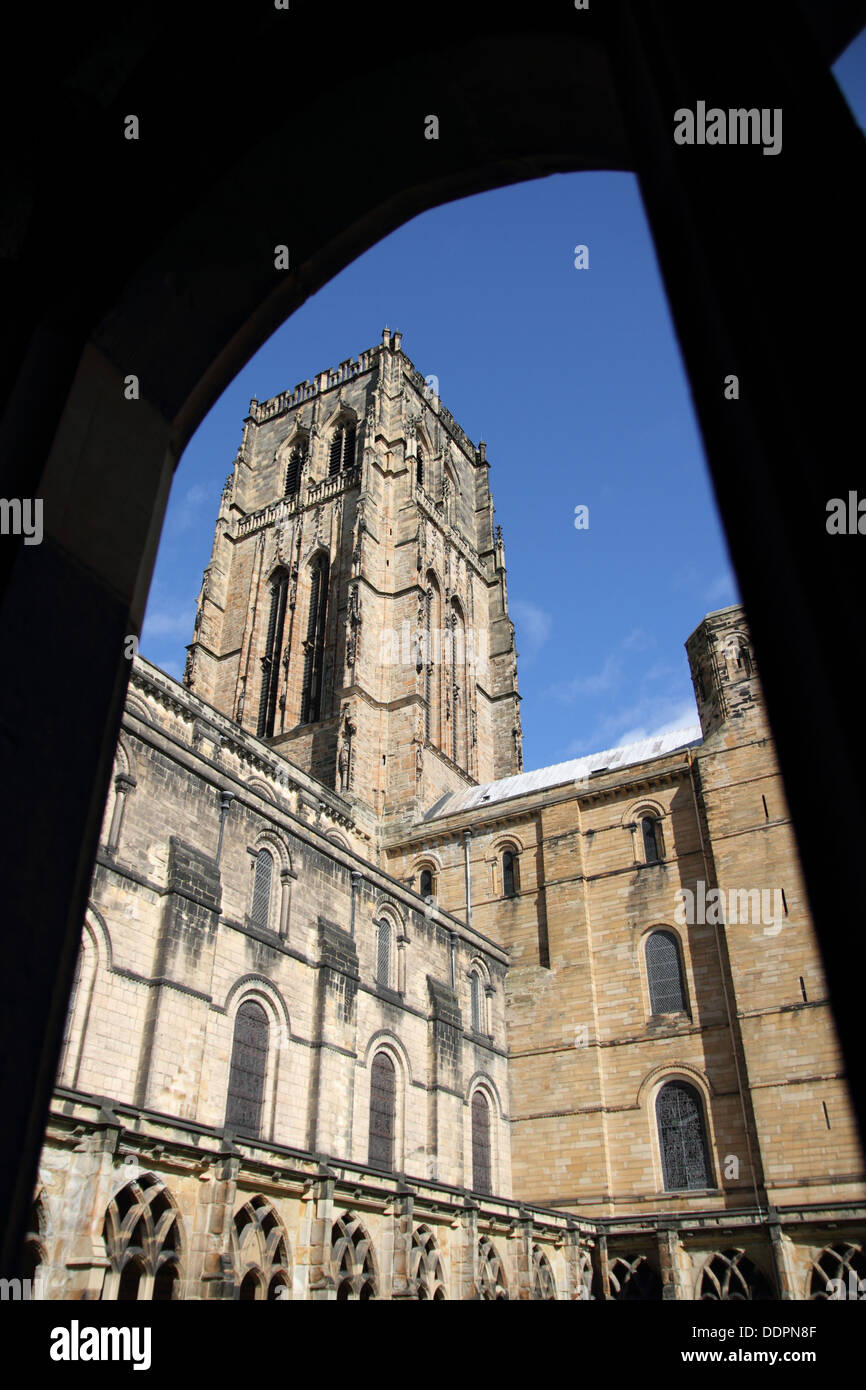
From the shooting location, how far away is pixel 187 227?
2260 mm

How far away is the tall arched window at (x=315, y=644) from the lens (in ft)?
114

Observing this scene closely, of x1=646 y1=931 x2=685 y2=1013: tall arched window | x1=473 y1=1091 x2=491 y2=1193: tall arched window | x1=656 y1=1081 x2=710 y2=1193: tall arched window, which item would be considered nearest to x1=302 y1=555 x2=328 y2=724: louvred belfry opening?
x1=646 y1=931 x2=685 y2=1013: tall arched window

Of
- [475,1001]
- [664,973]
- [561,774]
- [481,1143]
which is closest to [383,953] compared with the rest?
[475,1001]

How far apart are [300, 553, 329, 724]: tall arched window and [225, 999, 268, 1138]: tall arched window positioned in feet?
58.3

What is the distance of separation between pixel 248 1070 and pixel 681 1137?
11.1m

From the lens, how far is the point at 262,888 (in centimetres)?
1805

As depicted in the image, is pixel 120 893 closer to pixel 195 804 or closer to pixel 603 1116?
pixel 195 804

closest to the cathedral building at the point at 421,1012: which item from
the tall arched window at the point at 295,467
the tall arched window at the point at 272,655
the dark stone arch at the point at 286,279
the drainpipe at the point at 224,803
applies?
the drainpipe at the point at 224,803

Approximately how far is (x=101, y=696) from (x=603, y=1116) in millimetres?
23369

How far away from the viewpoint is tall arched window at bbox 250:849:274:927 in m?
17.6

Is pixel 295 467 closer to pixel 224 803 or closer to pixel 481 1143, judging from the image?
pixel 224 803

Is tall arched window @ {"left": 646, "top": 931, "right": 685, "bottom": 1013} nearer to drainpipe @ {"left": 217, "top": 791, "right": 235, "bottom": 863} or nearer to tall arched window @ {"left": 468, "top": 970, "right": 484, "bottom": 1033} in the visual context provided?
tall arched window @ {"left": 468, "top": 970, "right": 484, "bottom": 1033}

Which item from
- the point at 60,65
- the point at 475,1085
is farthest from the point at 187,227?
the point at 475,1085

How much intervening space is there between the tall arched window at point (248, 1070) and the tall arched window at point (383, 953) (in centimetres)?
425
